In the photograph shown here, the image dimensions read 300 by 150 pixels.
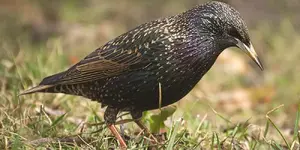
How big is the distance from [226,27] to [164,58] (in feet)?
1.52

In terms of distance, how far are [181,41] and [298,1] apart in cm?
734

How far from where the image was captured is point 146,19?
1114 cm

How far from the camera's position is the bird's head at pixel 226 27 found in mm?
4527

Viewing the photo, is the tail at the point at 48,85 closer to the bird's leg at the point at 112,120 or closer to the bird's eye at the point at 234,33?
the bird's leg at the point at 112,120

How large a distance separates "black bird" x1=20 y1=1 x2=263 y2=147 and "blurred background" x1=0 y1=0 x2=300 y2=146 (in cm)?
87

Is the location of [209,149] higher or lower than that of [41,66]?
lower

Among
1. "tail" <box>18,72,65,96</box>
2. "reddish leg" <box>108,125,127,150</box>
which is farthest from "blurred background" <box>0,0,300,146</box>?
"reddish leg" <box>108,125,127,150</box>

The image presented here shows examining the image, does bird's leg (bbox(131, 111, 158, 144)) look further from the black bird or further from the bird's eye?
the bird's eye

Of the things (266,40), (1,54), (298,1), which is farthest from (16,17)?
(298,1)

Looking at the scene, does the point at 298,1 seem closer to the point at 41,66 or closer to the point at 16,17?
the point at 16,17

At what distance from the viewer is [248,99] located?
7.91m

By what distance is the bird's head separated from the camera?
4.53 metres

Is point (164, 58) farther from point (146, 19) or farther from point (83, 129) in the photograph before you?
point (146, 19)

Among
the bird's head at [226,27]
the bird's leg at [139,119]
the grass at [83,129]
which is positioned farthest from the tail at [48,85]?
the bird's head at [226,27]
